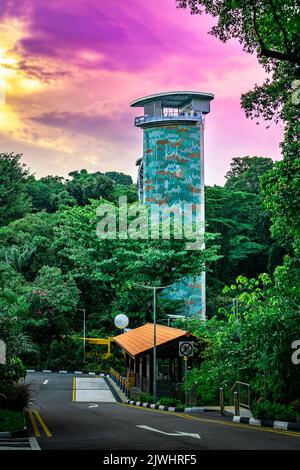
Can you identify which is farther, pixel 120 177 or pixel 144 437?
pixel 120 177

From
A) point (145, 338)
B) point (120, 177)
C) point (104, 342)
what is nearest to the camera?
point (145, 338)

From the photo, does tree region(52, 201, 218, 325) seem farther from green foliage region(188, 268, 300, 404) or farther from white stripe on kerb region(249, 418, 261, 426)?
white stripe on kerb region(249, 418, 261, 426)

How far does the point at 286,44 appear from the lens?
14141mm

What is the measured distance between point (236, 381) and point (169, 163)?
122 feet

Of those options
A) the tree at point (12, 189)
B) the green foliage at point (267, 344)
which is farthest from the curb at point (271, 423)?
the tree at point (12, 189)

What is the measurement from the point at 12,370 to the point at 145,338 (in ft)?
50.7

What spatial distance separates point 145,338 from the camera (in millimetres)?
32750

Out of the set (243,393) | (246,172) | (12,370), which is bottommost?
(243,393)

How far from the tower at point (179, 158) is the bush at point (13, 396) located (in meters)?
37.9

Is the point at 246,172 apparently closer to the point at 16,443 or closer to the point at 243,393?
the point at 243,393

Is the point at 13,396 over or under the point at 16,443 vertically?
under

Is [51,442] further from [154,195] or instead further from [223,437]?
[154,195]

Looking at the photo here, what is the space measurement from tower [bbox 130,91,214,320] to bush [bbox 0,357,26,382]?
36347 mm

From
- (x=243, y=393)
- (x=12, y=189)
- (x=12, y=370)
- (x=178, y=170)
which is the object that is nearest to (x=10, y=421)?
(x=12, y=370)
